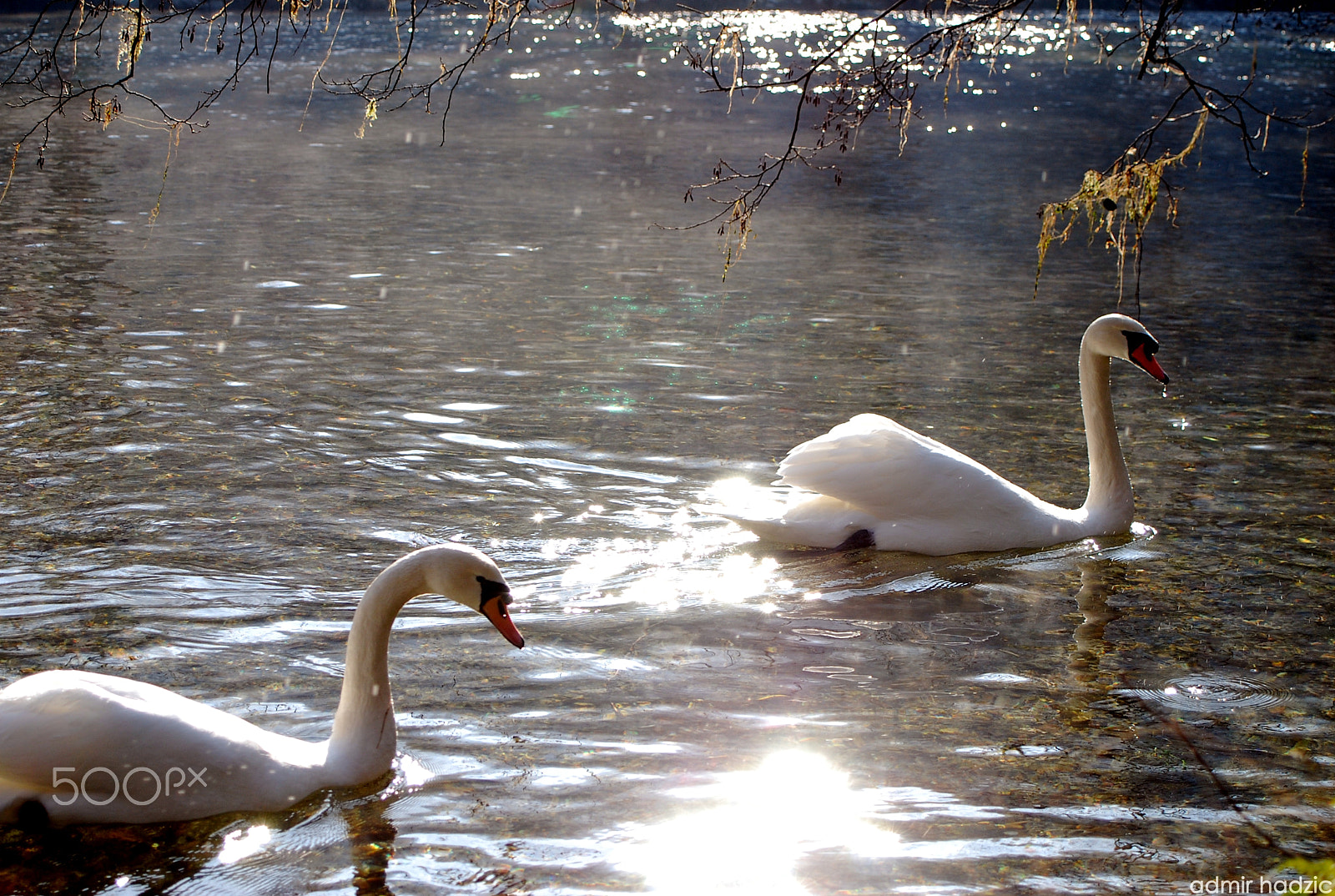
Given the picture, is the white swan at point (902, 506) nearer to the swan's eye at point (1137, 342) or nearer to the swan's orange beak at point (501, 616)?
the swan's eye at point (1137, 342)

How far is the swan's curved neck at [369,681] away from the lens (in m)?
5.02

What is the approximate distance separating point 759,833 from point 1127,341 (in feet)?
16.6

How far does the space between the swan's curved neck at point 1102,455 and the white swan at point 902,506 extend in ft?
0.08

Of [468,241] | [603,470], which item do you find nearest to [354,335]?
[603,470]

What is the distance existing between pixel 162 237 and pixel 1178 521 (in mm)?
13590

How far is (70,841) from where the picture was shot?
474 centimetres

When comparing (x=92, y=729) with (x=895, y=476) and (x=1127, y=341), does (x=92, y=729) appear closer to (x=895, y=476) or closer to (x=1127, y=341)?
(x=895, y=476)

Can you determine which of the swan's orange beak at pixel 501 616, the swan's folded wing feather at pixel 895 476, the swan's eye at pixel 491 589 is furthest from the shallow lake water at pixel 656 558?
the swan's eye at pixel 491 589

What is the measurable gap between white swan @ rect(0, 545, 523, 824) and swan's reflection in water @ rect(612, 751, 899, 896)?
0.92 meters

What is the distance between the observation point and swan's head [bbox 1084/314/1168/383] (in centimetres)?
871

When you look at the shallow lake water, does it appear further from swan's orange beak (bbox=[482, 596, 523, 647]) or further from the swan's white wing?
swan's orange beak (bbox=[482, 596, 523, 647])

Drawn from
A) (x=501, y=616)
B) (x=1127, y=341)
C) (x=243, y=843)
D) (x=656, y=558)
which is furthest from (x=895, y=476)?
(x=243, y=843)

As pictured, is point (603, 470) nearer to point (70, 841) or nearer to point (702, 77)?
point (70, 841)

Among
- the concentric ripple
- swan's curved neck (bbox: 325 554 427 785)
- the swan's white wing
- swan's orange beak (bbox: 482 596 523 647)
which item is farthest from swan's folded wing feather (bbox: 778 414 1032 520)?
the swan's white wing
